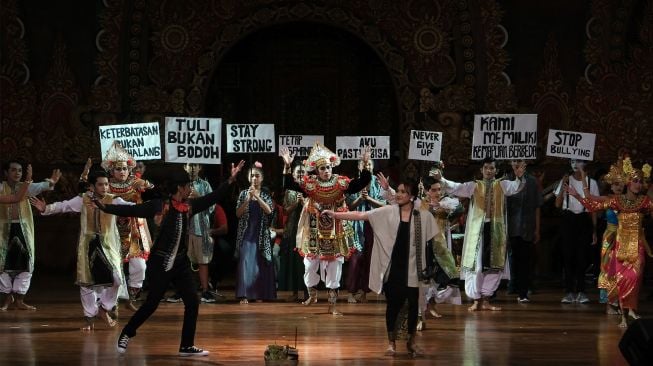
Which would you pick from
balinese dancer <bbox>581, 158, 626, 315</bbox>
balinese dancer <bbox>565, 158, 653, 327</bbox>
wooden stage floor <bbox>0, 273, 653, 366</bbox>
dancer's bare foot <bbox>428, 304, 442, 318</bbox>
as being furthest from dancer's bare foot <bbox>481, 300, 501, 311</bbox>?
balinese dancer <bbox>565, 158, 653, 327</bbox>

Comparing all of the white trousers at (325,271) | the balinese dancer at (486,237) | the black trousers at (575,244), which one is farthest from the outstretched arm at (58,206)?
the black trousers at (575,244)

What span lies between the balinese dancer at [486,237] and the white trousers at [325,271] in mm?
1426

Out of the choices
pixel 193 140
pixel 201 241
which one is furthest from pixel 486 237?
pixel 193 140

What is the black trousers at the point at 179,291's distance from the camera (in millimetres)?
10133

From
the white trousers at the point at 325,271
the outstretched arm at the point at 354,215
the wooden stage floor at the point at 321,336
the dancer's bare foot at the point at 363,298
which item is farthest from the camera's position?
the dancer's bare foot at the point at 363,298

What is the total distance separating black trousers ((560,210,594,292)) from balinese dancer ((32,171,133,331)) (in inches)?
231

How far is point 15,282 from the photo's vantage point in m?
14.1

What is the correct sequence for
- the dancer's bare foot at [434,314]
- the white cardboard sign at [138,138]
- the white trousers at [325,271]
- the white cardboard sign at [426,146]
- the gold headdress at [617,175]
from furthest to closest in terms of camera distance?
the white cardboard sign at [426,146] → the white cardboard sign at [138,138] → the white trousers at [325,271] → the dancer's bare foot at [434,314] → the gold headdress at [617,175]

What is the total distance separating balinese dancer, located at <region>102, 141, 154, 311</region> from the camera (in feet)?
43.1

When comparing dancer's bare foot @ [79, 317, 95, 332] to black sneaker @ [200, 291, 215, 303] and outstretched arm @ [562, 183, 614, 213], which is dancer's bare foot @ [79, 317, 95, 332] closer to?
black sneaker @ [200, 291, 215, 303]

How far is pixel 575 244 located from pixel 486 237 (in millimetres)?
1574

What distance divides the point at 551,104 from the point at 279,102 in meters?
4.14

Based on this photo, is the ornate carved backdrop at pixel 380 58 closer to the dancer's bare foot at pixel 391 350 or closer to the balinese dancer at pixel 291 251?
the balinese dancer at pixel 291 251

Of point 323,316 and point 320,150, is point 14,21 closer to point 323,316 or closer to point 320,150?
point 320,150
